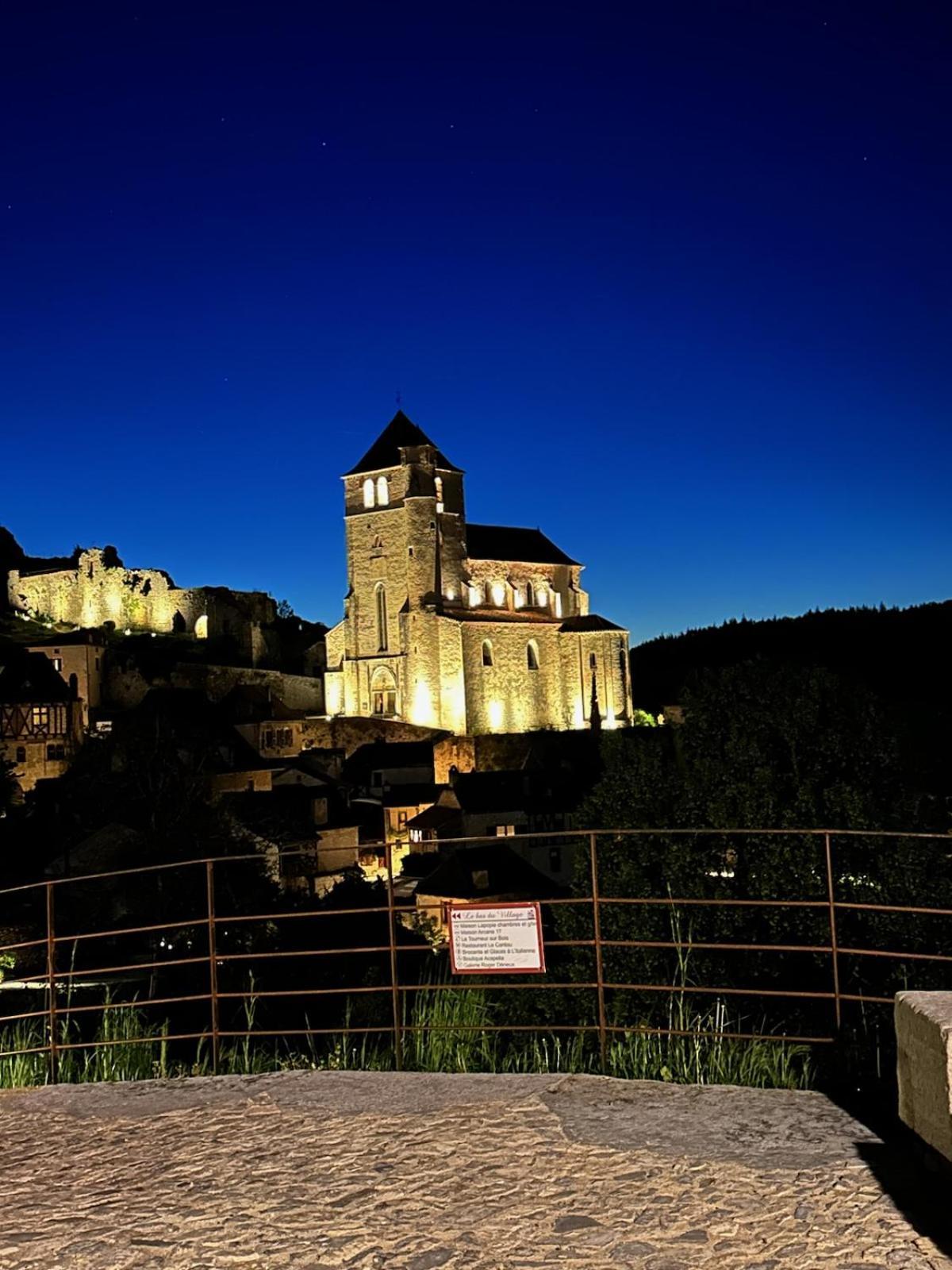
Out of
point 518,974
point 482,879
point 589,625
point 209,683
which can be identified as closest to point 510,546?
point 589,625

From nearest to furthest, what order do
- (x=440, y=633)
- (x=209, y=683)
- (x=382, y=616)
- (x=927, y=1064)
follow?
(x=927, y=1064) < (x=440, y=633) < (x=382, y=616) < (x=209, y=683)

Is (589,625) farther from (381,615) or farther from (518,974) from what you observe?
(518,974)

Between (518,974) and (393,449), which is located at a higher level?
(393,449)

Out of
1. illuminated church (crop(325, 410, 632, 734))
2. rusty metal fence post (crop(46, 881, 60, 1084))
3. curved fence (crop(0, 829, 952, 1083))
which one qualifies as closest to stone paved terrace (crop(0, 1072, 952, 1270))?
curved fence (crop(0, 829, 952, 1083))

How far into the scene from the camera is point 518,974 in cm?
985

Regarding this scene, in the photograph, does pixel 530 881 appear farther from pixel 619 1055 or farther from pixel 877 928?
pixel 619 1055

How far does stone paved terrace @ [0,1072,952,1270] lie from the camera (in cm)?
412

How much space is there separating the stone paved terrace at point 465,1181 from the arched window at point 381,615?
66.9 metres

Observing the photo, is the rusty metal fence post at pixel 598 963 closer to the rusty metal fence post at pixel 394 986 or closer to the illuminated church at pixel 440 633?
the rusty metal fence post at pixel 394 986

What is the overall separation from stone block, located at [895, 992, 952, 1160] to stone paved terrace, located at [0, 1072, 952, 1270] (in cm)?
17

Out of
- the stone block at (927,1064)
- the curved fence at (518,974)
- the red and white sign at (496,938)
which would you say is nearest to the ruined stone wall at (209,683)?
the curved fence at (518,974)

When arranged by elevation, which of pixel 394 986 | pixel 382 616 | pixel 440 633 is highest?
pixel 382 616

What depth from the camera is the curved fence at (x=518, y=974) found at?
6754 millimetres

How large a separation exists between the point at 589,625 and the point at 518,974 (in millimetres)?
→ 65019
